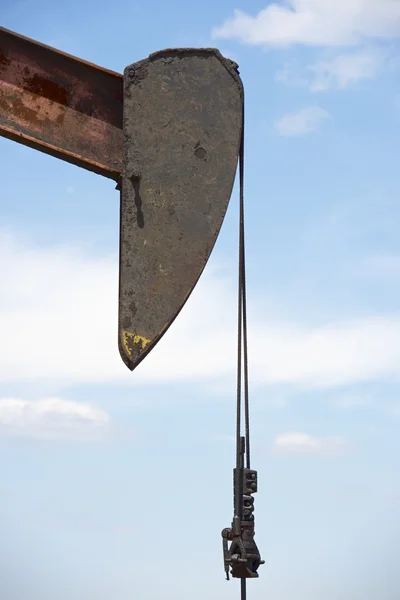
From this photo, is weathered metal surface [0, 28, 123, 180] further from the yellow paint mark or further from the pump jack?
the yellow paint mark

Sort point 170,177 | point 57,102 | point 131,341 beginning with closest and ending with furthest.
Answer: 1. point 131,341
2. point 170,177
3. point 57,102

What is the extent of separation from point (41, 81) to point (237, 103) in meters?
0.89

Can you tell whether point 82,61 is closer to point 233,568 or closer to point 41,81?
point 41,81

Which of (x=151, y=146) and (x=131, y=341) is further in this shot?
(x=151, y=146)

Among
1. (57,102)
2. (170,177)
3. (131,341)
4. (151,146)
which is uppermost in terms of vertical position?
(57,102)

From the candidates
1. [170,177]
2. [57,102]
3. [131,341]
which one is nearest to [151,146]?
[170,177]

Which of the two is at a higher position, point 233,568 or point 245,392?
point 245,392

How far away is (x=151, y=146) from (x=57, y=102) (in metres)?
0.50

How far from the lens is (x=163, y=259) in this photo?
5891 mm

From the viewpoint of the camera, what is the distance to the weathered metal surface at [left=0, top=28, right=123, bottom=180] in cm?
611

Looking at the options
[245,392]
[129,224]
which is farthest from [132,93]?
[245,392]

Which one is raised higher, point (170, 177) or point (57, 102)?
point (57, 102)

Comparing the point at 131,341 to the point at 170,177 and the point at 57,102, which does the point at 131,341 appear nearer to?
the point at 170,177

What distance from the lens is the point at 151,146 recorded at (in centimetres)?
598
